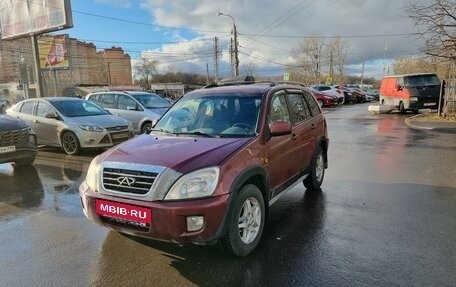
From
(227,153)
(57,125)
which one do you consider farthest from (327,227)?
(57,125)

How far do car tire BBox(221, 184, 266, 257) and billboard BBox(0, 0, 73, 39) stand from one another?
20221mm

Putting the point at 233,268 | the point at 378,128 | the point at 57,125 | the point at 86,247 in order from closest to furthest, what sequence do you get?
the point at 233,268
the point at 86,247
the point at 57,125
the point at 378,128

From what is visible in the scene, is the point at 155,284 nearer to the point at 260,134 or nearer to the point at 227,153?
the point at 227,153

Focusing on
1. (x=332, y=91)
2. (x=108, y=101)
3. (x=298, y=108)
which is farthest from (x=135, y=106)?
(x=332, y=91)

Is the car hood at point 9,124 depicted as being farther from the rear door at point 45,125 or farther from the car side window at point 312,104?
the car side window at point 312,104

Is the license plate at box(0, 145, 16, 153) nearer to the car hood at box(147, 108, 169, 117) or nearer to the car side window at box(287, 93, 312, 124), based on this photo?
the car hood at box(147, 108, 169, 117)

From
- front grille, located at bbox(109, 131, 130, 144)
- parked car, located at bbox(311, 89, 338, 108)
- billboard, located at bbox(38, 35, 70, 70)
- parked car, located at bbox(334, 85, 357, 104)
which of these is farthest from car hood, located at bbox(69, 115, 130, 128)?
billboard, located at bbox(38, 35, 70, 70)

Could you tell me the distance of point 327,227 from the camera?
466 cm

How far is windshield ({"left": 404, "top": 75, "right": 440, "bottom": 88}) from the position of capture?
1989 centimetres

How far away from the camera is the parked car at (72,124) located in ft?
32.5

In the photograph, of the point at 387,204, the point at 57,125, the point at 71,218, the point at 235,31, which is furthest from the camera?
the point at 235,31

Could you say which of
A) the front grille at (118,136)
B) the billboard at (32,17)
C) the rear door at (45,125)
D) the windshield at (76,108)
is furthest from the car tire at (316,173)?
the billboard at (32,17)

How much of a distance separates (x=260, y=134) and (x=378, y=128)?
39.5 ft

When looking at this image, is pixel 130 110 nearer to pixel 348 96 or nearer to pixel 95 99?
pixel 95 99
